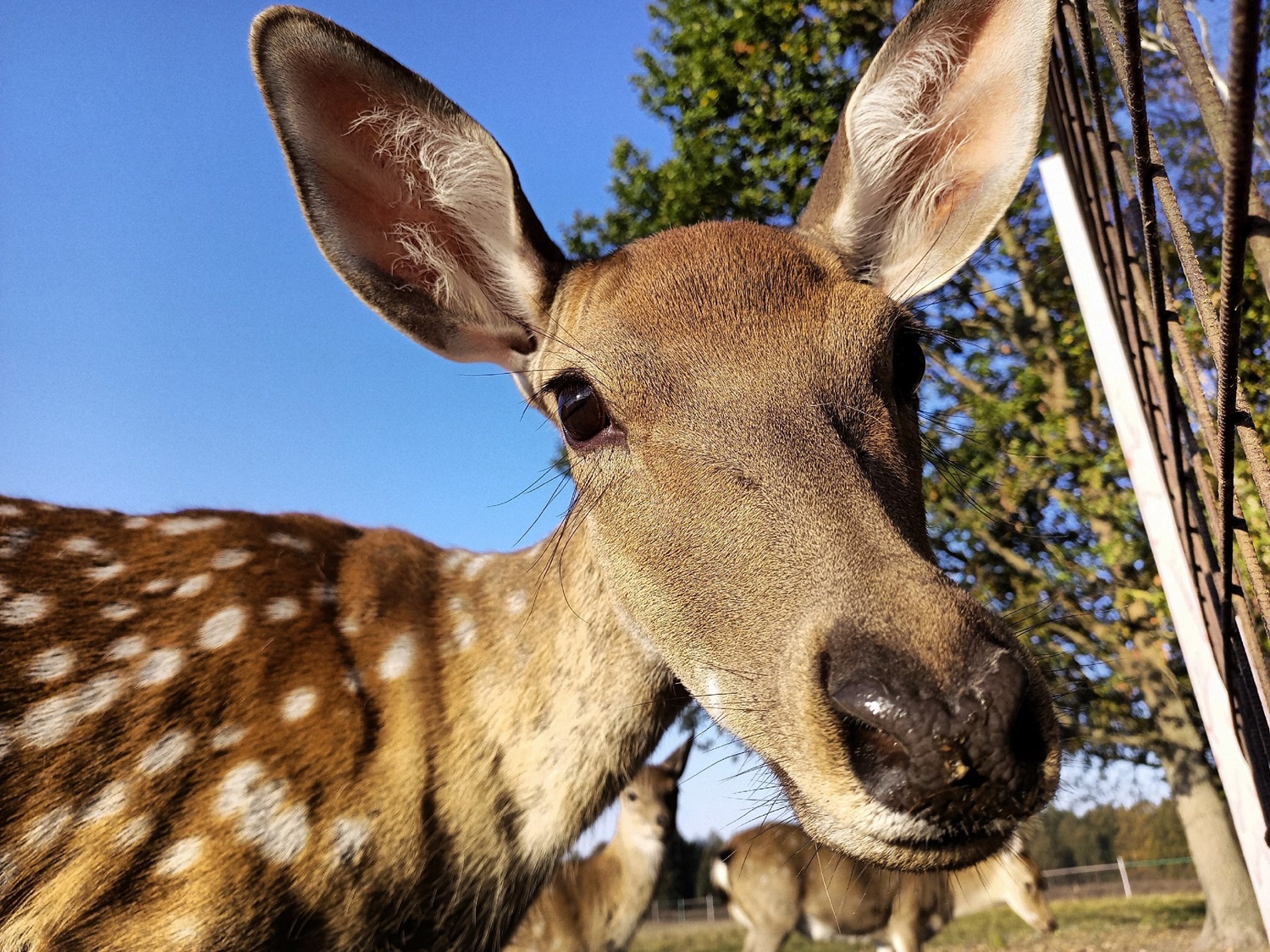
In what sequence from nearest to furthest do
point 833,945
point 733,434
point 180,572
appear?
point 733,434 → point 180,572 → point 833,945

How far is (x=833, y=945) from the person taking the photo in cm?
1636

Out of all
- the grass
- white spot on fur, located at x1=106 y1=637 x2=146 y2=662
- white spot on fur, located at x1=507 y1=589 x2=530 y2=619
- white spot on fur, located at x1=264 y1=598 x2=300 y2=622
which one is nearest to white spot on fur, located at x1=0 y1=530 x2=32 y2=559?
white spot on fur, located at x1=106 y1=637 x2=146 y2=662

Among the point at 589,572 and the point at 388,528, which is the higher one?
the point at 388,528

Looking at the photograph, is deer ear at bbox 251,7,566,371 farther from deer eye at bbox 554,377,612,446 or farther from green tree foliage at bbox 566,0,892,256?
green tree foliage at bbox 566,0,892,256

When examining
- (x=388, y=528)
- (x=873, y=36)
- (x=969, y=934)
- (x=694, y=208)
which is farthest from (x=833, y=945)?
(x=388, y=528)

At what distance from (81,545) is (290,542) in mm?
597

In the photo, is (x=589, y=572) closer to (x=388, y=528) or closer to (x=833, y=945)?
(x=388, y=528)

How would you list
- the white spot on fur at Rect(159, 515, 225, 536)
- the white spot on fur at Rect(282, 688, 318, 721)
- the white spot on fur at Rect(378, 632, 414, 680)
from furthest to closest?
the white spot on fur at Rect(159, 515, 225, 536)
the white spot on fur at Rect(378, 632, 414, 680)
the white spot on fur at Rect(282, 688, 318, 721)

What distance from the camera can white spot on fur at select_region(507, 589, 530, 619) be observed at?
9.48 ft

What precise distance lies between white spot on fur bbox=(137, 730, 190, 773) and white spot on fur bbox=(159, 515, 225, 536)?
30.6 inches

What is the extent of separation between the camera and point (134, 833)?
226 centimetres

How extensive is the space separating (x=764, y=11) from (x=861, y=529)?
9280mm

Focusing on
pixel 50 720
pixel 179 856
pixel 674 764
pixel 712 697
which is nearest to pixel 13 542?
pixel 50 720

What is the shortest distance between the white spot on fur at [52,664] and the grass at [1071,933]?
12.9 m
